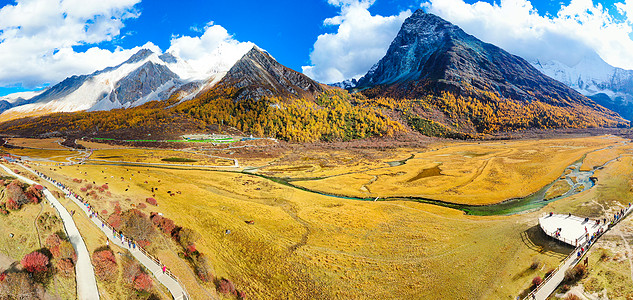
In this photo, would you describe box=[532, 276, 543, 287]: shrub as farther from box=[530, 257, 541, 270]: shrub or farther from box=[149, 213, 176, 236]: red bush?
box=[149, 213, 176, 236]: red bush

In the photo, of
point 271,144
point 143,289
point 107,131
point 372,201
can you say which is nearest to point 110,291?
point 143,289

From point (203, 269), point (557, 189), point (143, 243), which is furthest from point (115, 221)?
point (557, 189)

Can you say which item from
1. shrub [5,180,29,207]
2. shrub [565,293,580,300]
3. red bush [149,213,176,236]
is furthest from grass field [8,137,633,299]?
shrub [5,180,29,207]

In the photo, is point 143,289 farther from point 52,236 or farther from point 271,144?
point 271,144

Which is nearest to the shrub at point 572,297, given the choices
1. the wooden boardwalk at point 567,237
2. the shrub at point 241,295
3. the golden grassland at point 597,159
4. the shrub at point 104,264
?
the wooden boardwalk at point 567,237

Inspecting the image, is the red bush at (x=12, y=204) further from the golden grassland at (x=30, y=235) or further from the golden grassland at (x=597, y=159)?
the golden grassland at (x=597, y=159)

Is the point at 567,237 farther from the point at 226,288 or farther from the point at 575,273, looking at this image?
the point at 226,288
